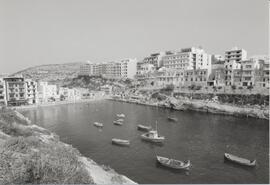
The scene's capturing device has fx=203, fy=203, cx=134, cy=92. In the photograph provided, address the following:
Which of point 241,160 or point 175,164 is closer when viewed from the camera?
point 175,164

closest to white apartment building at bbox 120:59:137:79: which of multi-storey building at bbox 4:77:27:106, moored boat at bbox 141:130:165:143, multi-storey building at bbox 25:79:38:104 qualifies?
multi-storey building at bbox 25:79:38:104

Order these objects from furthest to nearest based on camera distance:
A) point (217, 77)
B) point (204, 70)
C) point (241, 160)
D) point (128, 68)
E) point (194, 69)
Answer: point (128, 68), point (194, 69), point (204, 70), point (217, 77), point (241, 160)

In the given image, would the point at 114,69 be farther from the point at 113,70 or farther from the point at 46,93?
the point at 46,93

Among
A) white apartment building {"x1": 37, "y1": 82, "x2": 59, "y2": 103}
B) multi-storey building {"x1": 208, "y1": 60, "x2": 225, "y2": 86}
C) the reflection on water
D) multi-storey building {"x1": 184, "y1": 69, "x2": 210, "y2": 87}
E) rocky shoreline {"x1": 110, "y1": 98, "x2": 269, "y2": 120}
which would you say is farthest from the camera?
white apartment building {"x1": 37, "y1": 82, "x2": 59, "y2": 103}

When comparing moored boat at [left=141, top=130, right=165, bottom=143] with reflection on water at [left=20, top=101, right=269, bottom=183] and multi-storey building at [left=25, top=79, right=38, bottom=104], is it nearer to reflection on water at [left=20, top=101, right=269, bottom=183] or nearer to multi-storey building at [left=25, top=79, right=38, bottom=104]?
reflection on water at [left=20, top=101, right=269, bottom=183]

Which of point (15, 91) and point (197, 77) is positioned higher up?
point (197, 77)

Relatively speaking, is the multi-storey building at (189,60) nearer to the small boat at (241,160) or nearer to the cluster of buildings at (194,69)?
the cluster of buildings at (194,69)

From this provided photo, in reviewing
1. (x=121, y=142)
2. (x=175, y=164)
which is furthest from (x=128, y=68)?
(x=175, y=164)

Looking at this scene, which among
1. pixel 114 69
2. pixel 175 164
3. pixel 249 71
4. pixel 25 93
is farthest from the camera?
pixel 114 69
